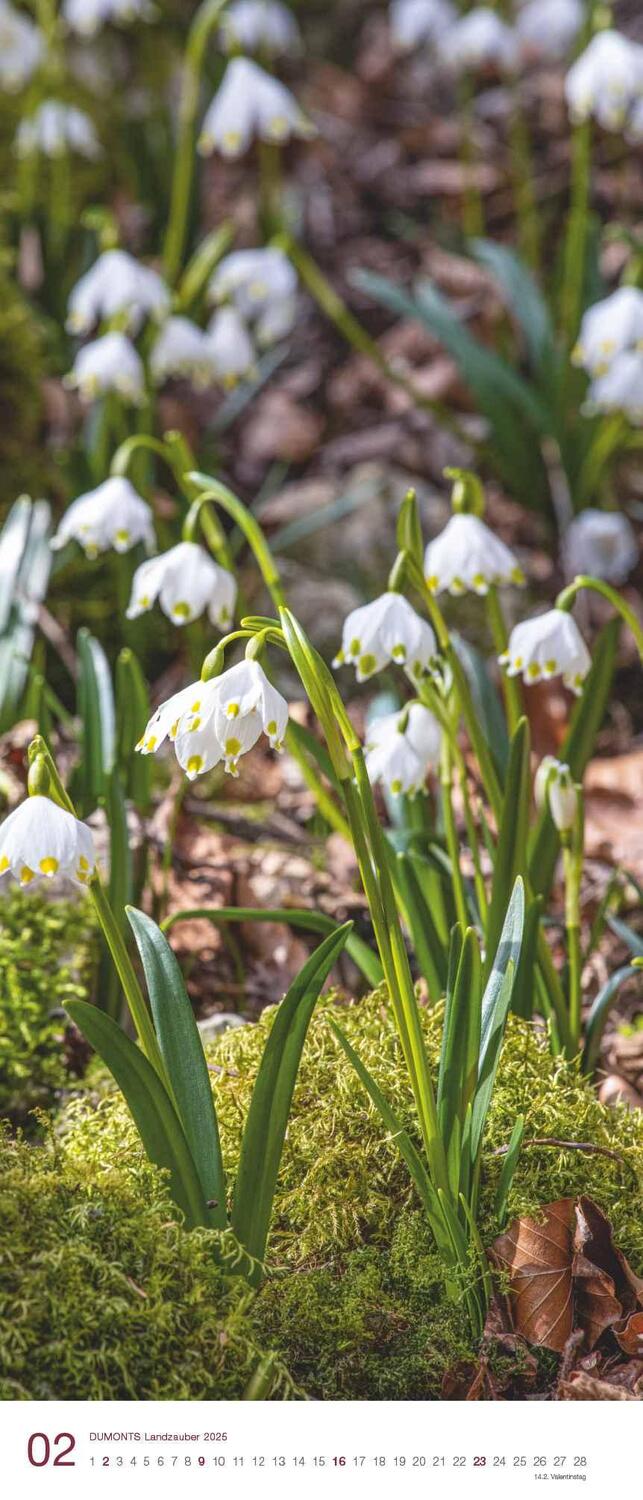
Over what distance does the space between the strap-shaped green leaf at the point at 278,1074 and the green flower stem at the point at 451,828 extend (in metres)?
0.28

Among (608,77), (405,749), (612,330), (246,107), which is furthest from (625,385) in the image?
(405,749)

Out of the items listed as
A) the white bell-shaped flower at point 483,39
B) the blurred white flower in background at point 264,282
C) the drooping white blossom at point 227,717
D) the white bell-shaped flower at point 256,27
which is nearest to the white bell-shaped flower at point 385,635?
the drooping white blossom at point 227,717

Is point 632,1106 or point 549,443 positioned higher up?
point 549,443

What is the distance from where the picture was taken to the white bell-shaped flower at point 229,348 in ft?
6.93

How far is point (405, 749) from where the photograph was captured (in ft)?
4.31

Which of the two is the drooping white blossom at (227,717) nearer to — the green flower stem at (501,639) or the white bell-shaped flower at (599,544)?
A: the green flower stem at (501,639)

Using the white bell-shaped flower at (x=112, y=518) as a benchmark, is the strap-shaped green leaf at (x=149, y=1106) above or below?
below

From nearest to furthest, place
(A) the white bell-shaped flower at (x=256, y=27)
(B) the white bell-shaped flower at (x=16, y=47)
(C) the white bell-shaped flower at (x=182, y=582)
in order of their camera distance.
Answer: (C) the white bell-shaped flower at (x=182, y=582) < (A) the white bell-shaped flower at (x=256, y=27) < (B) the white bell-shaped flower at (x=16, y=47)

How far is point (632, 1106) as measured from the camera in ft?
4.39

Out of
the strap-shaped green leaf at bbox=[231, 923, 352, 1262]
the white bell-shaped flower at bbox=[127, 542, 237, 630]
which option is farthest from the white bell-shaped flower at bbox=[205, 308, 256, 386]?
the strap-shaped green leaf at bbox=[231, 923, 352, 1262]

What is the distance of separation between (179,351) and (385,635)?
1067mm

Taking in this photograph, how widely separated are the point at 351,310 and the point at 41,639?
133cm
